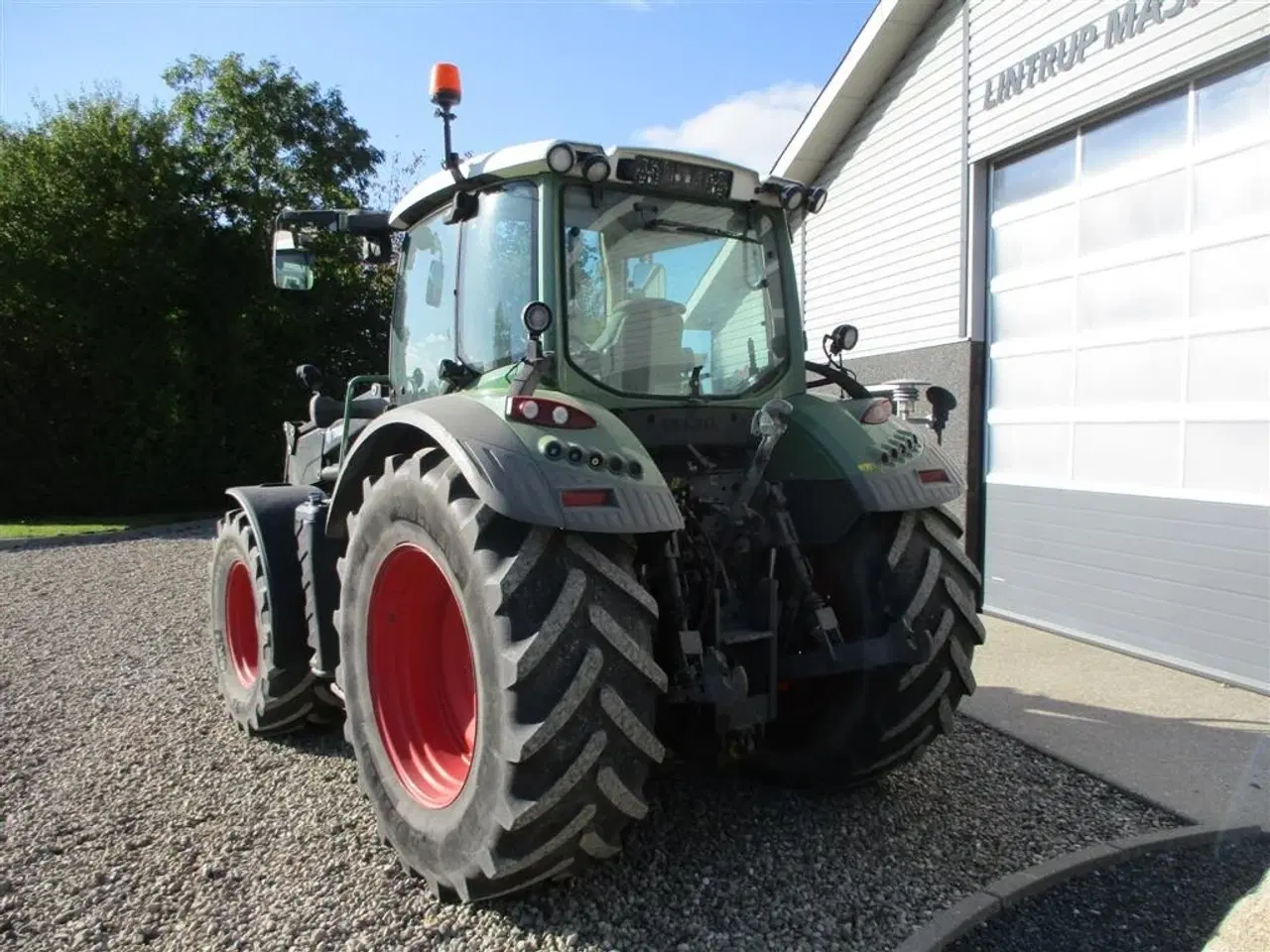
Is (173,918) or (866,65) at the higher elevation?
(866,65)

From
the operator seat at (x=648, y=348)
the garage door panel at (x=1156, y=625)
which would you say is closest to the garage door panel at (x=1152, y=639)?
the garage door panel at (x=1156, y=625)

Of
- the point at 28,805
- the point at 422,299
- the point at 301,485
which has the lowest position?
the point at 28,805

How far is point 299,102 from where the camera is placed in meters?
19.0

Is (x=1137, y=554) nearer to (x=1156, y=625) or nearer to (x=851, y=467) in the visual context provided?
(x=1156, y=625)

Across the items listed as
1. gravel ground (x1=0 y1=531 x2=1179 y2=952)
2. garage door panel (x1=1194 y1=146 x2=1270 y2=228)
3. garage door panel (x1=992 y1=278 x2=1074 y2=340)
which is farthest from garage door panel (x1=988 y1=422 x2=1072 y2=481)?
gravel ground (x1=0 y1=531 x2=1179 y2=952)

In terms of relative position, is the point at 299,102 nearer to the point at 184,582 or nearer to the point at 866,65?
the point at 184,582

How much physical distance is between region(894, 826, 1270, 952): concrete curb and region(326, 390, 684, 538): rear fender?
53.1 inches

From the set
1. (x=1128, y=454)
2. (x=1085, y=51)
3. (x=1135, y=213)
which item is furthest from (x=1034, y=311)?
(x=1085, y=51)

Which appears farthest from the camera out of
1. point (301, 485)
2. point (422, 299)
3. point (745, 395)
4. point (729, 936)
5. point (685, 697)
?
point (301, 485)

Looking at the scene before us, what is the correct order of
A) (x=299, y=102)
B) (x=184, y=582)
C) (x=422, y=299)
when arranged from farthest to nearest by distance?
(x=299, y=102)
(x=184, y=582)
(x=422, y=299)

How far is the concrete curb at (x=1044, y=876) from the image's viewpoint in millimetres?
2611

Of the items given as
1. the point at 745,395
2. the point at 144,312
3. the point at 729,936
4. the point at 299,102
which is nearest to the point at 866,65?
the point at 745,395

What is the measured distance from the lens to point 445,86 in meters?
3.45

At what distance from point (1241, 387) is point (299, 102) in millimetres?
18584
